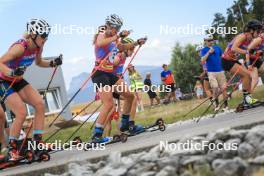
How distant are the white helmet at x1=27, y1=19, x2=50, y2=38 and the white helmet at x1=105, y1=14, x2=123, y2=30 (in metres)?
1.33

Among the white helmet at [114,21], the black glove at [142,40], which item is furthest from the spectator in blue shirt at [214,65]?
the white helmet at [114,21]

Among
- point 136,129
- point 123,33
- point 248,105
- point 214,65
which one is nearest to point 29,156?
point 123,33

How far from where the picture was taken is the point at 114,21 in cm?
966

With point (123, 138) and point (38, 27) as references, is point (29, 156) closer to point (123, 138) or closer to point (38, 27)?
point (123, 138)

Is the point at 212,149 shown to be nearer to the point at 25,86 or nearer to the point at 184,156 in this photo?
the point at 184,156

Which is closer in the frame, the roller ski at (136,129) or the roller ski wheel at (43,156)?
the roller ski wheel at (43,156)

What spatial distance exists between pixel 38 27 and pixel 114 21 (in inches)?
61.4

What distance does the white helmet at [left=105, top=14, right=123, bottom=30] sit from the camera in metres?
9.63

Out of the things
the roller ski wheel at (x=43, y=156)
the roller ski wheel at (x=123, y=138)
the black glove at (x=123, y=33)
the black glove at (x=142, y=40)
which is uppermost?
the black glove at (x=123, y=33)

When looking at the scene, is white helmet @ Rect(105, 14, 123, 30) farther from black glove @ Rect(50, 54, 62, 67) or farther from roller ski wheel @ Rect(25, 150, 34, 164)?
roller ski wheel @ Rect(25, 150, 34, 164)

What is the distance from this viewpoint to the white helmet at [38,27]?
858 centimetres

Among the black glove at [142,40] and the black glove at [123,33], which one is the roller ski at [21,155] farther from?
the black glove at [142,40]

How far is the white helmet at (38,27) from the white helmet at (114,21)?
133 centimetres

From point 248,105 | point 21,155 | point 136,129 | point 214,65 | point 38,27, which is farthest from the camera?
point 214,65
